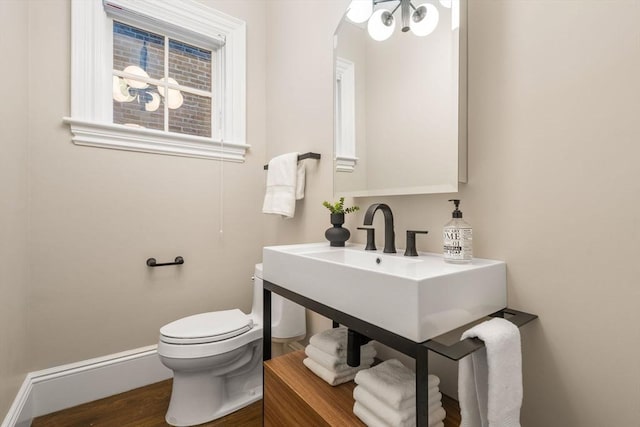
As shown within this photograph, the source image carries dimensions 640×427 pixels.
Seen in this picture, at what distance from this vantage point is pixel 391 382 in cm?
86

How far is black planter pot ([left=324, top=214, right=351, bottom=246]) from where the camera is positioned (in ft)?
4.36

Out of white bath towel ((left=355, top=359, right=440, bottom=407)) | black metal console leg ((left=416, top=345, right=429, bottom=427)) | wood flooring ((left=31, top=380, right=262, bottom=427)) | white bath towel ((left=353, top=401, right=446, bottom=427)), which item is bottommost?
wood flooring ((left=31, top=380, right=262, bottom=427))

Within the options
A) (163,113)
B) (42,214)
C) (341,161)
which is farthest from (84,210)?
(341,161)

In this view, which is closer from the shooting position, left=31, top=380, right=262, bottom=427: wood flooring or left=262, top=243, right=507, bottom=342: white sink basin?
left=262, top=243, right=507, bottom=342: white sink basin

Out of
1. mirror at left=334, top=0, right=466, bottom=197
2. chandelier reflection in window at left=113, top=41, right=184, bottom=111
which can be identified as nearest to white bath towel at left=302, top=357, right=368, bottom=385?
mirror at left=334, top=0, right=466, bottom=197

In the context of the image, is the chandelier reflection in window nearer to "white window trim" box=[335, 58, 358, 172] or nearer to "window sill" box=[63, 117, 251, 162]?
"window sill" box=[63, 117, 251, 162]

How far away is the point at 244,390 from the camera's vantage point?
163 cm

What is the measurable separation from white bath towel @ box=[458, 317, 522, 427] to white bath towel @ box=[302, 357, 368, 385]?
422mm

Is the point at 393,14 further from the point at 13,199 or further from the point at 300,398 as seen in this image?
the point at 13,199

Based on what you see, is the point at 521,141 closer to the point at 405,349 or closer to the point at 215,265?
the point at 405,349

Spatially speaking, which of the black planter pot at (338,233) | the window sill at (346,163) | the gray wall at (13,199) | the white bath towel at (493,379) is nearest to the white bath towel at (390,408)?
the white bath towel at (493,379)

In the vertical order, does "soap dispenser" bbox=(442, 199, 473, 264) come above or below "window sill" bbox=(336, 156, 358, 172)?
below

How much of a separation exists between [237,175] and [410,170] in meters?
1.33

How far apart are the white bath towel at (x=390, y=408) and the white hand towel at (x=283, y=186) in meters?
1.00
